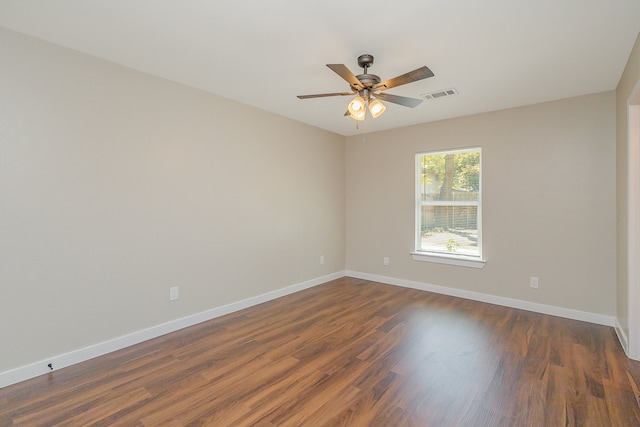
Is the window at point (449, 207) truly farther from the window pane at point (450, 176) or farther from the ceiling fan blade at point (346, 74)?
the ceiling fan blade at point (346, 74)

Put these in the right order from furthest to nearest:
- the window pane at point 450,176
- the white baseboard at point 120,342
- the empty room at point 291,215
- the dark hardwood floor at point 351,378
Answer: the window pane at point 450,176, the white baseboard at point 120,342, the empty room at point 291,215, the dark hardwood floor at point 351,378

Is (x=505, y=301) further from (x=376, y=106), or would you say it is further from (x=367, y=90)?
(x=367, y=90)

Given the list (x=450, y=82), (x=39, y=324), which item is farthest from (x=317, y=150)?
(x=39, y=324)

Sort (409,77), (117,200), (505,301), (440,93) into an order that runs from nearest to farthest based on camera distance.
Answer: (409,77)
(117,200)
(440,93)
(505,301)

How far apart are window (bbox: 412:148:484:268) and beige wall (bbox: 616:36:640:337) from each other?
1.33 m

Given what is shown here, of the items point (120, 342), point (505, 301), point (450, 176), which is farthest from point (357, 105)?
point (505, 301)

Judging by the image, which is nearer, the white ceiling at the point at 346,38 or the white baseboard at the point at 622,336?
the white ceiling at the point at 346,38

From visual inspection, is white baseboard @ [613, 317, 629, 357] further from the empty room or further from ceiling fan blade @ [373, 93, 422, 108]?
ceiling fan blade @ [373, 93, 422, 108]

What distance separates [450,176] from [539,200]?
1116 millimetres

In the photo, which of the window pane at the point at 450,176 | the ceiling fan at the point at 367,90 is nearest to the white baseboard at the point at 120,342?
the ceiling fan at the point at 367,90

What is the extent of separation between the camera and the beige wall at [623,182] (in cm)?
258

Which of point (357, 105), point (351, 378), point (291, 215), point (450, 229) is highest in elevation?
point (357, 105)

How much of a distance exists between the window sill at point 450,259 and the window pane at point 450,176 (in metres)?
0.82

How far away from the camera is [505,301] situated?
150 inches
